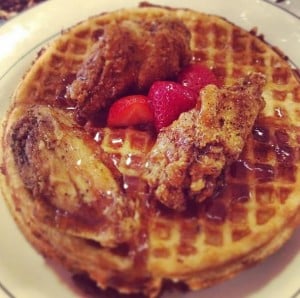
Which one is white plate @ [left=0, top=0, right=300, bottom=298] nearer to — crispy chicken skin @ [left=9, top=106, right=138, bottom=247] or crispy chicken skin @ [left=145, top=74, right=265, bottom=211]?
crispy chicken skin @ [left=9, top=106, right=138, bottom=247]

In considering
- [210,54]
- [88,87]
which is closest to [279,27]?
[210,54]

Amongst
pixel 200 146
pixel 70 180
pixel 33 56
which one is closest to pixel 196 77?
pixel 200 146

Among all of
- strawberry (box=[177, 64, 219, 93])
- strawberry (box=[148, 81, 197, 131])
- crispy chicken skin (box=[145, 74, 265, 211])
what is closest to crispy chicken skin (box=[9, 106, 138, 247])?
crispy chicken skin (box=[145, 74, 265, 211])

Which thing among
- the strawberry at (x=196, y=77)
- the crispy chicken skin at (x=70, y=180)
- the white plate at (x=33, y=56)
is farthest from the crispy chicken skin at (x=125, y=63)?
the white plate at (x=33, y=56)

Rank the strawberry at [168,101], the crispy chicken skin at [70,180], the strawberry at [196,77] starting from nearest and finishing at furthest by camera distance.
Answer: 1. the crispy chicken skin at [70,180]
2. the strawberry at [168,101]
3. the strawberry at [196,77]

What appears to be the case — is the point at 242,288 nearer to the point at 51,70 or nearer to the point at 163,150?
the point at 163,150

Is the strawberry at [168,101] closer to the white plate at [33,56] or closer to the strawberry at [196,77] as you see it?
the strawberry at [196,77]
